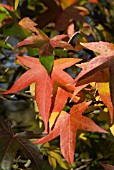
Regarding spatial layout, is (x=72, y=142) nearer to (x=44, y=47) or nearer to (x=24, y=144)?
(x=24, y=144)

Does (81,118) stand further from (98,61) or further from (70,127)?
(98,61)

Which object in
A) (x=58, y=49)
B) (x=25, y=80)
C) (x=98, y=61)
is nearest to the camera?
(x=98, y=61)

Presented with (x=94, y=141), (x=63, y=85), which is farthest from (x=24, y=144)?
(x=94, y=141)

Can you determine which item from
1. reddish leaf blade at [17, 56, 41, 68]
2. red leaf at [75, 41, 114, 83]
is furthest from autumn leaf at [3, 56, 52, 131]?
red leaf at [75, 41, 114, 83]

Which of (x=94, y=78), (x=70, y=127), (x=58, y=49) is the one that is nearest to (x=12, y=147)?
(x=70, y=127)

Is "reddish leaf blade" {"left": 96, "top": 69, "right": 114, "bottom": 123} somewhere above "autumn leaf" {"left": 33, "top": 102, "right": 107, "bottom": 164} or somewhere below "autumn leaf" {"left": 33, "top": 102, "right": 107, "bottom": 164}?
above

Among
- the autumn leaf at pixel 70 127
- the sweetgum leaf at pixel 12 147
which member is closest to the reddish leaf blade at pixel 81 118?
the autumn leaf at pixel 70 127

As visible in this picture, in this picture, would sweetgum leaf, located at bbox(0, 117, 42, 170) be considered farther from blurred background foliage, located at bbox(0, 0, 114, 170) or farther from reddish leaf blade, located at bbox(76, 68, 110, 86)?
reddish leaf blade, located at bbox(76, 68, 110, 86)
